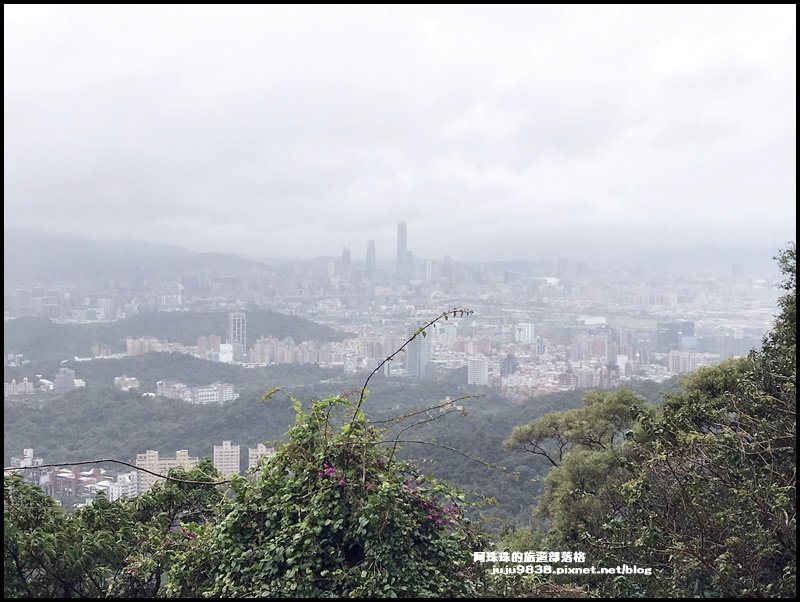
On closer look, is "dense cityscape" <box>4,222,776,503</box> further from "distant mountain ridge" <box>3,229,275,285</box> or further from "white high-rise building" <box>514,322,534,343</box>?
"distant mountain ridge" <box>3,229,275,285</box>

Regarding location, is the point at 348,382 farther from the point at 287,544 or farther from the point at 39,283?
the point at 39,283

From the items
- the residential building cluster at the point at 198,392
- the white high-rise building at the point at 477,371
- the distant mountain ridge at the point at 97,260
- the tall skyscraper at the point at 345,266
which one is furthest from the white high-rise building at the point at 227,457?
the tall skyscraper at the point at 345,266

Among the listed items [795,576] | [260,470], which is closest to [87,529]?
[260,470]

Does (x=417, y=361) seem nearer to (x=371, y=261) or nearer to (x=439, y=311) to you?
(x=439, y=311)

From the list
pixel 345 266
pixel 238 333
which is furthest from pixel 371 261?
pixel 238 333

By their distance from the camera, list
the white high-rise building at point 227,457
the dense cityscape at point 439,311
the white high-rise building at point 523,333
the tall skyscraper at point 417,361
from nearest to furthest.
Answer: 1. the white high-rise building at point 227,457
2. the tall skyscraper at point 417,361
3. the dense cityscape at point 439,311
4. the white high-rise building at point 523,333

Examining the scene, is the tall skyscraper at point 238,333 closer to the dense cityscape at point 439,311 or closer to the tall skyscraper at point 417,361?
the dense cityscape at point 439,311

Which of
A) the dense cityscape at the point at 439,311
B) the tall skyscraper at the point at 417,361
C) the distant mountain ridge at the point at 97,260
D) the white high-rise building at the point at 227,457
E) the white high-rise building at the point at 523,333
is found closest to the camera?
the white high-rise building at the point at 227,457
